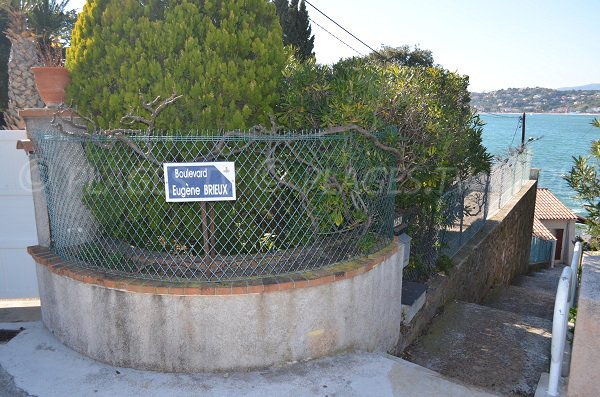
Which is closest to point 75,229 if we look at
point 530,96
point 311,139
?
point 311,139

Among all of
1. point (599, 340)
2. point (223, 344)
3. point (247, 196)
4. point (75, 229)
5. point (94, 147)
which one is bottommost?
point (223, 344)

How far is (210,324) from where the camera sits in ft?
11.7

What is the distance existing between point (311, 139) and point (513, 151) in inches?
435

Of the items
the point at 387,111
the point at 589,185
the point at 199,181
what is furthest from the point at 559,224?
the point at 199,181

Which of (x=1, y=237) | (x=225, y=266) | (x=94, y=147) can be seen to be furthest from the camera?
(x=1, y=237)

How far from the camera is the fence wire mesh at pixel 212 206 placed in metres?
3.84

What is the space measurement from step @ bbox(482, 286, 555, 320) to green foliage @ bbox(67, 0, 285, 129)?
23.2ft

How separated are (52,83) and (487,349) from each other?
5.45 m

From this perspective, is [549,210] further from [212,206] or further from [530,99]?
[530,99]

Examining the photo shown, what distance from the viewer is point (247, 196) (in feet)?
13.5

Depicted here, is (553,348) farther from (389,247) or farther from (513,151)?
(513,151)

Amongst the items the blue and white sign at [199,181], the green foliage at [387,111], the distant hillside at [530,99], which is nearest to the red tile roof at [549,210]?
the green foliage at [387,111]

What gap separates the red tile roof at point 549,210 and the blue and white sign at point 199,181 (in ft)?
90.7

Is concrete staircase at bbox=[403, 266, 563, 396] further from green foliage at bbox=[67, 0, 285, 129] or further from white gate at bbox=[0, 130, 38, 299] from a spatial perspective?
white gate at bbox=[0, 130, 38, 299]
